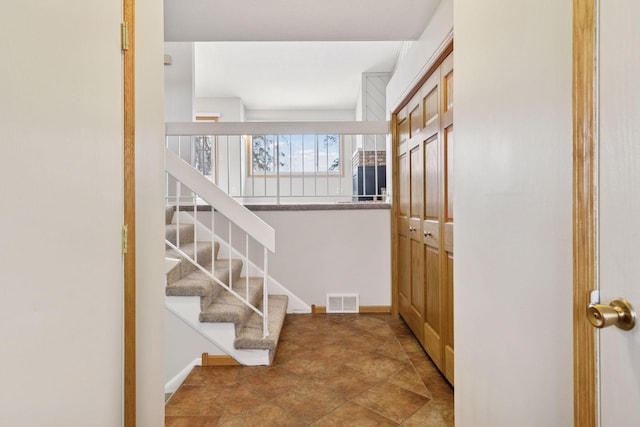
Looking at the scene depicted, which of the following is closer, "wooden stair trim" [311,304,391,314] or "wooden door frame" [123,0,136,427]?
"wooden door frame" [123,0,136,427]

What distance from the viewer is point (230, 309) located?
2523 mm

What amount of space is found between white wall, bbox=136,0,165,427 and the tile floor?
2.14 ft

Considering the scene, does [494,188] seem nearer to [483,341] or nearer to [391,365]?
[483,341]

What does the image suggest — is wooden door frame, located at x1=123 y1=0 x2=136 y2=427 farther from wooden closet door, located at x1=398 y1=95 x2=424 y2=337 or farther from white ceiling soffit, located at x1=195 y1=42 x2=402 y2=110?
white ceiling soffit, located at x1=195 y1=42 x2=402 y2=110

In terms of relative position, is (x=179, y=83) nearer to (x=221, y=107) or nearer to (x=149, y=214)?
(x=221, y=107)

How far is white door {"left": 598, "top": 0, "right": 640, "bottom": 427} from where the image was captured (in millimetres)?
651

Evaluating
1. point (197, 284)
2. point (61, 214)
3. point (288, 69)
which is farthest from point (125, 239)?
point (288, 69)

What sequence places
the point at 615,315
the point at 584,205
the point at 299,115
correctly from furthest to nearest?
the point at 299,115 → the point at 584,205 → the point at 615,315

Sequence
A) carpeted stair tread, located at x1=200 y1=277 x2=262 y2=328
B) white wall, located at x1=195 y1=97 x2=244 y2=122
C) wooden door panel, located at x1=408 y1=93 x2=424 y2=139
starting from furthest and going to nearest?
white wall, located at x1=195 y1=97 x2=244 y2=122 → wooden door panel, located at x1=408 y1=93 x2=424 y2=139 → carpeted stair tread, located at x1=200 y1=277 x2=262 y2=328

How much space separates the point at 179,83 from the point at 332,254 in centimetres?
267

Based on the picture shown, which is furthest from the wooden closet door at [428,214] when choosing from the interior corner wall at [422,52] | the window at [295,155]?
the window at [295,155]

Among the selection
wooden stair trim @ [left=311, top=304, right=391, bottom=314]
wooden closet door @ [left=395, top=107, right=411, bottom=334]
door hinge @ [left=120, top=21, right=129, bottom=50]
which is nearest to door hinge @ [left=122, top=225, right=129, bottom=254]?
door hinge @ [left=120, top=21, right=129, bottom=50]

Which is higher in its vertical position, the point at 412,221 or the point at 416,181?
the point at 416,181

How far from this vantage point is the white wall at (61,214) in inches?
27.5
